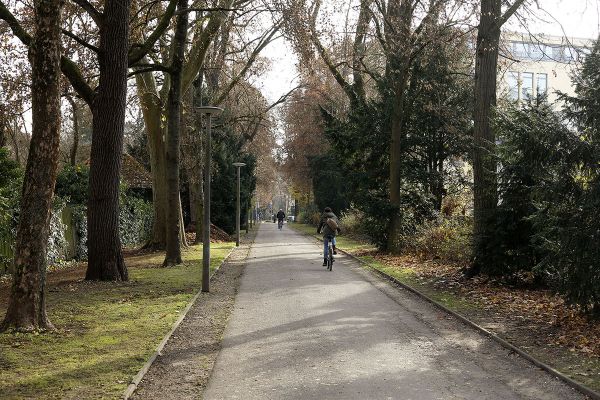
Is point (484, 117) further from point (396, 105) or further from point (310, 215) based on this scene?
point (310, 215)

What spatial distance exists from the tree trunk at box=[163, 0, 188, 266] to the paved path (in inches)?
260

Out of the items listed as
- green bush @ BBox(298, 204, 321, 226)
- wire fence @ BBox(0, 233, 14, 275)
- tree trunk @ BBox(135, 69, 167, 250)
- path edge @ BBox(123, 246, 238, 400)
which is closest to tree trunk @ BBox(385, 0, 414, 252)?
tree trunk @ BBox(135, 69, 167, 250)

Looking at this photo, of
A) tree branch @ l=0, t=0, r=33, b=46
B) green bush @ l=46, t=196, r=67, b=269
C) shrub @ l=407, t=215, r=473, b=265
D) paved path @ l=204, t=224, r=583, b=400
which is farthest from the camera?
shrub @ l=407, t=215, r=473, b=265

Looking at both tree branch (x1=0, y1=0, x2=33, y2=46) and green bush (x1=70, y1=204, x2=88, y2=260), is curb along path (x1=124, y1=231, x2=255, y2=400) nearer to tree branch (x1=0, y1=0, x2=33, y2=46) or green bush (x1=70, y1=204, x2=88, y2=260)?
tree branch (x1=0, y1=0, x2=33, y2=46)

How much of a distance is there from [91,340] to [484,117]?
11.1 metres

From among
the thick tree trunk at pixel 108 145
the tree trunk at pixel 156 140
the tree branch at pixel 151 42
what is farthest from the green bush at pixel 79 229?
the tree branch at pixel 151 42

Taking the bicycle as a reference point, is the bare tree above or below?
above

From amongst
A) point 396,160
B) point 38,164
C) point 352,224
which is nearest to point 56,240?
point 38,164

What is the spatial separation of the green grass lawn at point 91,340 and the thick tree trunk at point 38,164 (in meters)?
0.59

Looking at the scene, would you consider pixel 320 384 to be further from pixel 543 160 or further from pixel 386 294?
pixel 386 294

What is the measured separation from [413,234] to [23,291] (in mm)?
17295

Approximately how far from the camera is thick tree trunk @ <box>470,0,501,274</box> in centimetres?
1402

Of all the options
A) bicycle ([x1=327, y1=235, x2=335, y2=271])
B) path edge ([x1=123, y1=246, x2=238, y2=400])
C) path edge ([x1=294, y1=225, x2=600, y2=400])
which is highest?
bicycle ([x1=327, y1=235, x2=335, y2=271])

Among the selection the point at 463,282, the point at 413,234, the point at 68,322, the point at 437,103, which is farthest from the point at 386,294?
the point at 437,103
